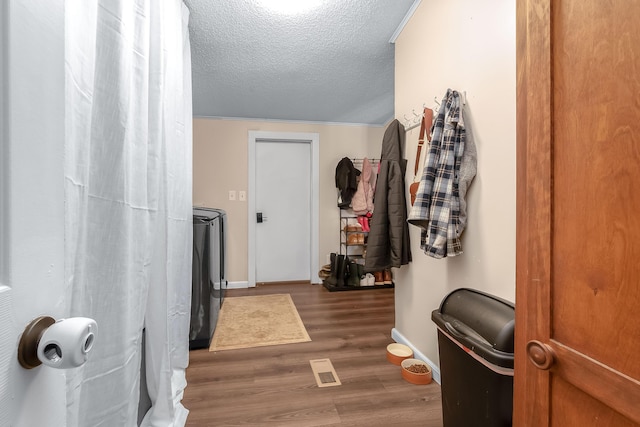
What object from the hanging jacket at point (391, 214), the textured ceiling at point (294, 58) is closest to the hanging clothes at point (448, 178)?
the hanging jacket at point (391, 214)

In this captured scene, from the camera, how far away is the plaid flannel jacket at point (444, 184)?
1.43 meters

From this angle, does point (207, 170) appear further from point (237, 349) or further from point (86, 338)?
point (86, 338)

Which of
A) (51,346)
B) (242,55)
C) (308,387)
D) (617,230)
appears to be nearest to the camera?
(51,346)

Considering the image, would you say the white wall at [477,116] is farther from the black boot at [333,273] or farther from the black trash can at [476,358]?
the black boot at [333,273]

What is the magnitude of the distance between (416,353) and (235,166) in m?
3.01

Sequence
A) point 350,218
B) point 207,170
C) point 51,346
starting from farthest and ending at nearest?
point 350,218, point 207,170, point 51,346

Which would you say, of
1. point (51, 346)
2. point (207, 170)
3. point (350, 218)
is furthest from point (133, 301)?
point (350, 218)

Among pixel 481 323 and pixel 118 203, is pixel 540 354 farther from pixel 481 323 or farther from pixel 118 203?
pixel 118 203

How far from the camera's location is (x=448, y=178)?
1431 mm

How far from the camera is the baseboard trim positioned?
1769mm

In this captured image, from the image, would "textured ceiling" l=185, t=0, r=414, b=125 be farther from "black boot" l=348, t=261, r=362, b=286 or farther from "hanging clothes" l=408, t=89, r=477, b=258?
"black boot" l=348, t=261, r=362, b=286

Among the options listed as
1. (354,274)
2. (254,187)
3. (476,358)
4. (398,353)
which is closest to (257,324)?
(398,353)

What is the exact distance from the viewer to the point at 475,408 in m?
1.06

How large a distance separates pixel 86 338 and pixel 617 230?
33.2 inches
